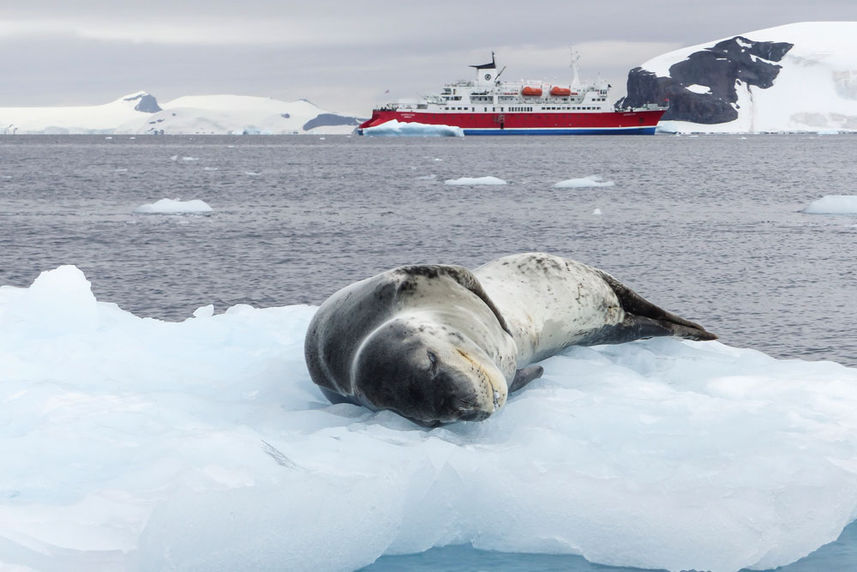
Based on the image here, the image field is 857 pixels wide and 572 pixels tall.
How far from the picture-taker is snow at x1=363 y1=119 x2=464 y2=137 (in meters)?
94.6

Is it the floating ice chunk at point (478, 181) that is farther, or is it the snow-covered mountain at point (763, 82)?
the snow-covered mountain at point (763, 82)

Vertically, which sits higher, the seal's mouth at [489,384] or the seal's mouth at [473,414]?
the seal's mouth at [489,384]

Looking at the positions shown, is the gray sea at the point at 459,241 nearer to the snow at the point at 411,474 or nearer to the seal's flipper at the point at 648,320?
the snow at the point at 411,474

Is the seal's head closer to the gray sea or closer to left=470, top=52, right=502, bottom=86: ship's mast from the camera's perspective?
the gray sea

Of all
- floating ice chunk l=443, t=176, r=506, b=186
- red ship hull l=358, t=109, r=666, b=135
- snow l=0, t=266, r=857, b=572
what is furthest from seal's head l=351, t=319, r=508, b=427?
red ship hull l=358, t=109, r=666, b=135

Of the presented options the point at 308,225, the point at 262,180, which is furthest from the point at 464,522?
the point at 262,180

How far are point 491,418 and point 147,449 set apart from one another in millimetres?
1507

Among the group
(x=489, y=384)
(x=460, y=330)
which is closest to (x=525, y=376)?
(x=460, y=330)

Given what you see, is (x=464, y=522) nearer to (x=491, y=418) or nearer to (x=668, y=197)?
(x=491, y=418)

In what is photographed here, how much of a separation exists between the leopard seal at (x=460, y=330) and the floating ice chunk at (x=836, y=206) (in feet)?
69.9

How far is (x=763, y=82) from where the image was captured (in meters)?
181

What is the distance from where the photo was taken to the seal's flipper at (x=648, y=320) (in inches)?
249

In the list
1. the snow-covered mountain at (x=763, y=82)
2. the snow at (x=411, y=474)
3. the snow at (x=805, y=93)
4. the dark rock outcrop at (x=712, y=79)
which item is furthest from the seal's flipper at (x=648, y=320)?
the snow at (x=805, y=93)

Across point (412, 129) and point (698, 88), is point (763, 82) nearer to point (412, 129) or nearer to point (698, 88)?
point (698, 88)
